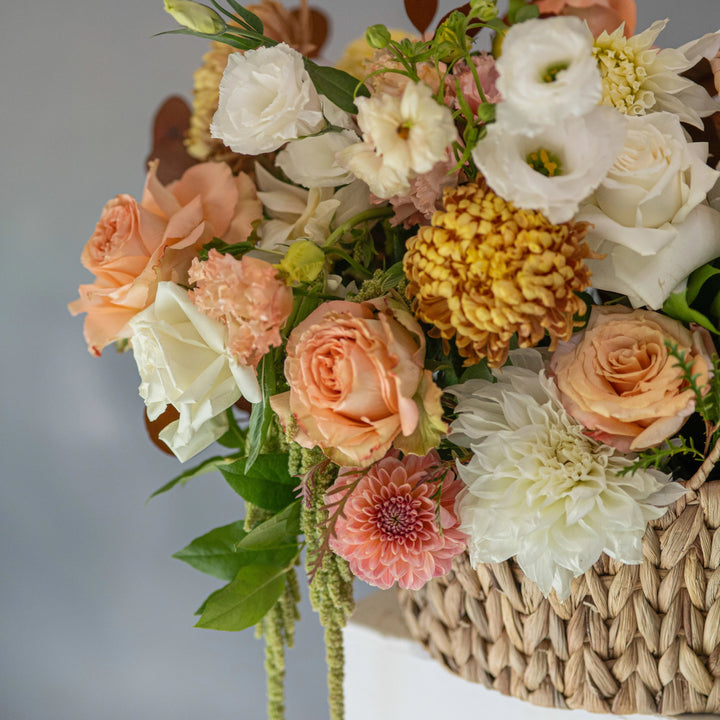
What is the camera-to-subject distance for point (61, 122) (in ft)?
3.60

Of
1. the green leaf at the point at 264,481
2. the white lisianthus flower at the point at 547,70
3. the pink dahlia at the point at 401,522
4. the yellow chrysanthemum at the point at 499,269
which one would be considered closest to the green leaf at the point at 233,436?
the green leaf at the point at 264,481

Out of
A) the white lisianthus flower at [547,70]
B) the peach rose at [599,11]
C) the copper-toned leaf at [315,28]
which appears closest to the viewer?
the white lisianthus flower at [547,70]

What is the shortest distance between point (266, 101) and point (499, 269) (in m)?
0.20

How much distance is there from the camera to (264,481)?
567 mm

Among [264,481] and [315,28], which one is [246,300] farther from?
[315,28]

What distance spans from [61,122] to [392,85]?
2.73 feet

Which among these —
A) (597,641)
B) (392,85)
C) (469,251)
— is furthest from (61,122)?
(597,641)

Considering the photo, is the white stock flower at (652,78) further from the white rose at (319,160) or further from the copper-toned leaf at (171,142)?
the copper-toned leaf at (171,142)

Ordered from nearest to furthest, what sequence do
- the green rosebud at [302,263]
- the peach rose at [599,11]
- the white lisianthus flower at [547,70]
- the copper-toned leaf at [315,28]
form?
the white lisianthus flower at [547,70]
the green rosebud at [302,263]
the peach rose at [599,11]
the copper-toned leaf at [315,28]

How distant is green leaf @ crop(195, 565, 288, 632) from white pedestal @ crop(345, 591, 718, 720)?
0.15m

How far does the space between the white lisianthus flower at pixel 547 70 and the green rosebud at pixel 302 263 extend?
0.15 metres

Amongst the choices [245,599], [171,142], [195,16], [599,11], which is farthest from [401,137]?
[171,142]

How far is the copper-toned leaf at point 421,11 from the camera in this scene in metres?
0.55

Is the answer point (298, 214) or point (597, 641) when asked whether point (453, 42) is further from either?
point (597, 641)
